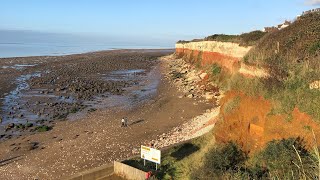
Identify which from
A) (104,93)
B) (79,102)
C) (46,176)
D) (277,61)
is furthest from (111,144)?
(104,93)

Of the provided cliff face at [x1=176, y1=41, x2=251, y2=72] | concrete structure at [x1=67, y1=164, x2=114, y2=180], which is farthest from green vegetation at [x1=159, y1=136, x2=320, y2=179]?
cliff face at [x1=176, y1=41, x2=251, y2=72]

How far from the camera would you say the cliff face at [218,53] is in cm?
4022

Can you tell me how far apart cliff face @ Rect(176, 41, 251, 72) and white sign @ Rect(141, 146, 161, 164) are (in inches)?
602

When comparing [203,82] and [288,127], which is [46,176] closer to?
[288,127]

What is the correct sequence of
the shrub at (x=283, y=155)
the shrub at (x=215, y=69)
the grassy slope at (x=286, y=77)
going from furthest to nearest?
the shrub at (x=215, y=69) → the grassy slope at (x=286, y=77) → the shrub at (x=283, y=155)

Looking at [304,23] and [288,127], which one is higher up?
[304,23]

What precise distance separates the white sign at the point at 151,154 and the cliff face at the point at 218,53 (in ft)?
50.2

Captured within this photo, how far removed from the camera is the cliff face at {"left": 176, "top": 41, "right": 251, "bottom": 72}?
40216 mm

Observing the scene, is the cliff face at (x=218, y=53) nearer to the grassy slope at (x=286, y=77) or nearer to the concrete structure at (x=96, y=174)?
the grassy slope at (x=286, y=77)

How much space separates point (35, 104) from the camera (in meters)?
37.4

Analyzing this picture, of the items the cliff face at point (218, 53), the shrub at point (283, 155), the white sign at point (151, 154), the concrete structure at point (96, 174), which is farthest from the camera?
the cliff face at point (218, 53)

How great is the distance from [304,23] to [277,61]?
6315 mm

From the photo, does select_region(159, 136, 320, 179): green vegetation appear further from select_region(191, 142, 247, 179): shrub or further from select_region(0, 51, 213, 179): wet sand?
select_region(0, 51, 213, 179): wet sand

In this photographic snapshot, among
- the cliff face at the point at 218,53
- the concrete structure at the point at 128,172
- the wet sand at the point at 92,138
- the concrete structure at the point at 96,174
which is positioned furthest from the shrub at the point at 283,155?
the cliff face at the point at 218,53
